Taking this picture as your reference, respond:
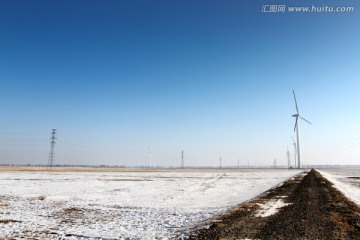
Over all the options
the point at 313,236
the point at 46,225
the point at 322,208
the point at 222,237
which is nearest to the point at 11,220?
the point at 46,225

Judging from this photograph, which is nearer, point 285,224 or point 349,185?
point 285,224

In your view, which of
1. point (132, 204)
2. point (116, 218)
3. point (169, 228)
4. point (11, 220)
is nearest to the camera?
point (169, 228)

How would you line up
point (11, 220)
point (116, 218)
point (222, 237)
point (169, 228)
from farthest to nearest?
point (116, 218) < point (11, 220) < point (169, 228) < point (222, 237)

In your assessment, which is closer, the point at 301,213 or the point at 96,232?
the point at 96,232

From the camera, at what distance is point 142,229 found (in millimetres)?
13133

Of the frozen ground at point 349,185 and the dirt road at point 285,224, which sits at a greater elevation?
the dirt road at point 285,224

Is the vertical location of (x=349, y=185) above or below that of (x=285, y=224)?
below

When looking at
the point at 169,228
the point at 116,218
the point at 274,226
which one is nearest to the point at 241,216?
the point at 274,226

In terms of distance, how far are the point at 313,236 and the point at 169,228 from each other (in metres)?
6.05

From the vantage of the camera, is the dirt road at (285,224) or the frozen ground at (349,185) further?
the frozen ground at (349,185)

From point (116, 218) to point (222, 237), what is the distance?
729 centimetres

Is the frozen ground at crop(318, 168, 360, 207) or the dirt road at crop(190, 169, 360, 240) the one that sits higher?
the dirt road at crop(190, 169, 360, 240)

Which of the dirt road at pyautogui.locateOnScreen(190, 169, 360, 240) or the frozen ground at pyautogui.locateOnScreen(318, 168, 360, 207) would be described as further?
the frozen ground at pyautogui.locateOnScreen(318, 168, 360, 207)

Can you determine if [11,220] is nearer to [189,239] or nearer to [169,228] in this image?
[169,228]
